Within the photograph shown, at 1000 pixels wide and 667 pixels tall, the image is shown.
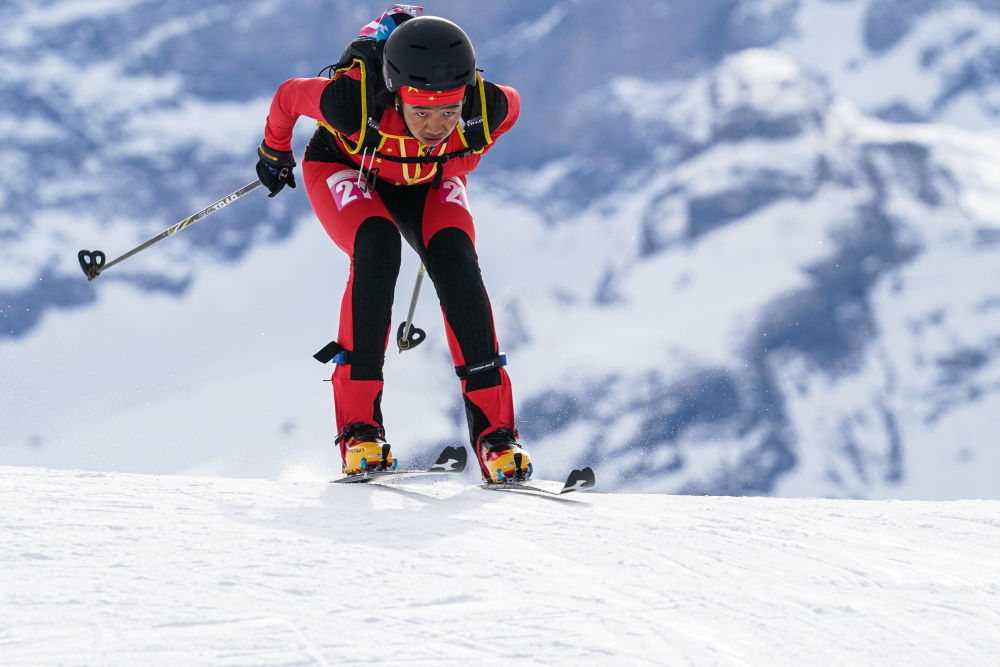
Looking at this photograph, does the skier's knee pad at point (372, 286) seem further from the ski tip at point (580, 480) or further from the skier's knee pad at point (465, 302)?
the ski tip at point (580, 480)

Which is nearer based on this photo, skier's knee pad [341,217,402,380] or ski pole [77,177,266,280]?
skier's knee pad [341,217,402,380]

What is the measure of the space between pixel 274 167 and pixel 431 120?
129 cm

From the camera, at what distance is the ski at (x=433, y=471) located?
15.0 feet

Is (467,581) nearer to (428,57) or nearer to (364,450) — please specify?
(364,450)

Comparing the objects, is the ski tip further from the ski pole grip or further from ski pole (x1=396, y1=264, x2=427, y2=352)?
the ski pole grip

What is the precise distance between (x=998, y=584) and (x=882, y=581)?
14.9 inches

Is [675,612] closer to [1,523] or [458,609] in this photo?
[458,609]

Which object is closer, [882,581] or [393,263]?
[882,581]

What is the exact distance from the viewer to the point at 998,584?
298 cm

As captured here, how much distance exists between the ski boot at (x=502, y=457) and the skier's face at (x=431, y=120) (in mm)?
1420

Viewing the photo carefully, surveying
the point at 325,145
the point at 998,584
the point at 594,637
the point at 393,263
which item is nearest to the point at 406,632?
the point at 594,637

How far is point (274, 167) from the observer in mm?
5281

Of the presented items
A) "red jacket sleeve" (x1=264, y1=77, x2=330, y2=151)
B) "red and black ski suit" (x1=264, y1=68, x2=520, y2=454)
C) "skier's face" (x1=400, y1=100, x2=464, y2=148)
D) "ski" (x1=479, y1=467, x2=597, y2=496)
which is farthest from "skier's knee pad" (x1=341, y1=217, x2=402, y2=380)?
"ski" (x1=479, y1=467, x2=597, y2=496)

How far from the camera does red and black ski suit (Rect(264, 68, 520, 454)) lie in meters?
4.59
